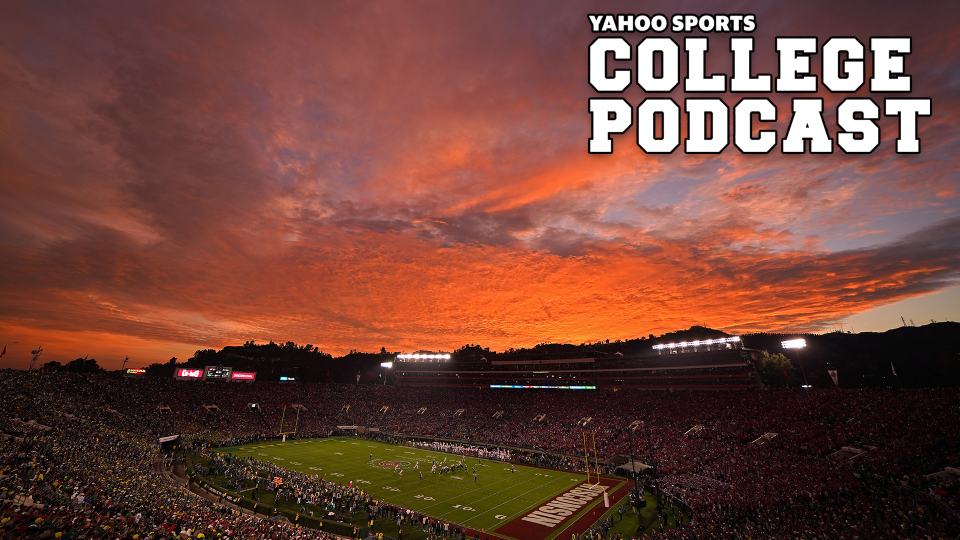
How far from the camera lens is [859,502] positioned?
64.3 feet

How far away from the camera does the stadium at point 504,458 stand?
19.1 meters

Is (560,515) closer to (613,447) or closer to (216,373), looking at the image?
(613,447)

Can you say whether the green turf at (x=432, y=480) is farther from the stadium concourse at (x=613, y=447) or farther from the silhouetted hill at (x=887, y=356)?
the silhouetted hill at (x=887, y=356)

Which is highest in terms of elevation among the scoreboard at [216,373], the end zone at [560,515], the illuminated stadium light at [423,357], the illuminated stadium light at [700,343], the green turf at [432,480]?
the illuminated stadium light at [700,343]

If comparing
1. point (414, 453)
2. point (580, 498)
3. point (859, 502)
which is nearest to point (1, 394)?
point (414, 453)

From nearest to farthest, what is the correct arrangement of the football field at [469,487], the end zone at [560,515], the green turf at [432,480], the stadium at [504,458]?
the stadium at [504,458] < the end zone at [560,515] < the football field at [469,487] < the green turf at [432,480]

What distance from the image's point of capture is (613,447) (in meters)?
45.4

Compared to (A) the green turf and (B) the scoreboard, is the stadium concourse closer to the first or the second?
(B) the scoreboard

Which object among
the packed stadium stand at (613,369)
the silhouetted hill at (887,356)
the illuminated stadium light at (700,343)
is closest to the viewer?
the packed stadium stand at (613,369)

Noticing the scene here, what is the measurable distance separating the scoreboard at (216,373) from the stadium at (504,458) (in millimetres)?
243

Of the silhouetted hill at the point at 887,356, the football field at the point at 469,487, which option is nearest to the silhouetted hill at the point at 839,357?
the silhouetted hill at the point at 887,356

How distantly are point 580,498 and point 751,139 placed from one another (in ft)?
101

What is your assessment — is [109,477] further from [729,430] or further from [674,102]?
[729,430]

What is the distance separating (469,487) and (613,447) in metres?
19.0
